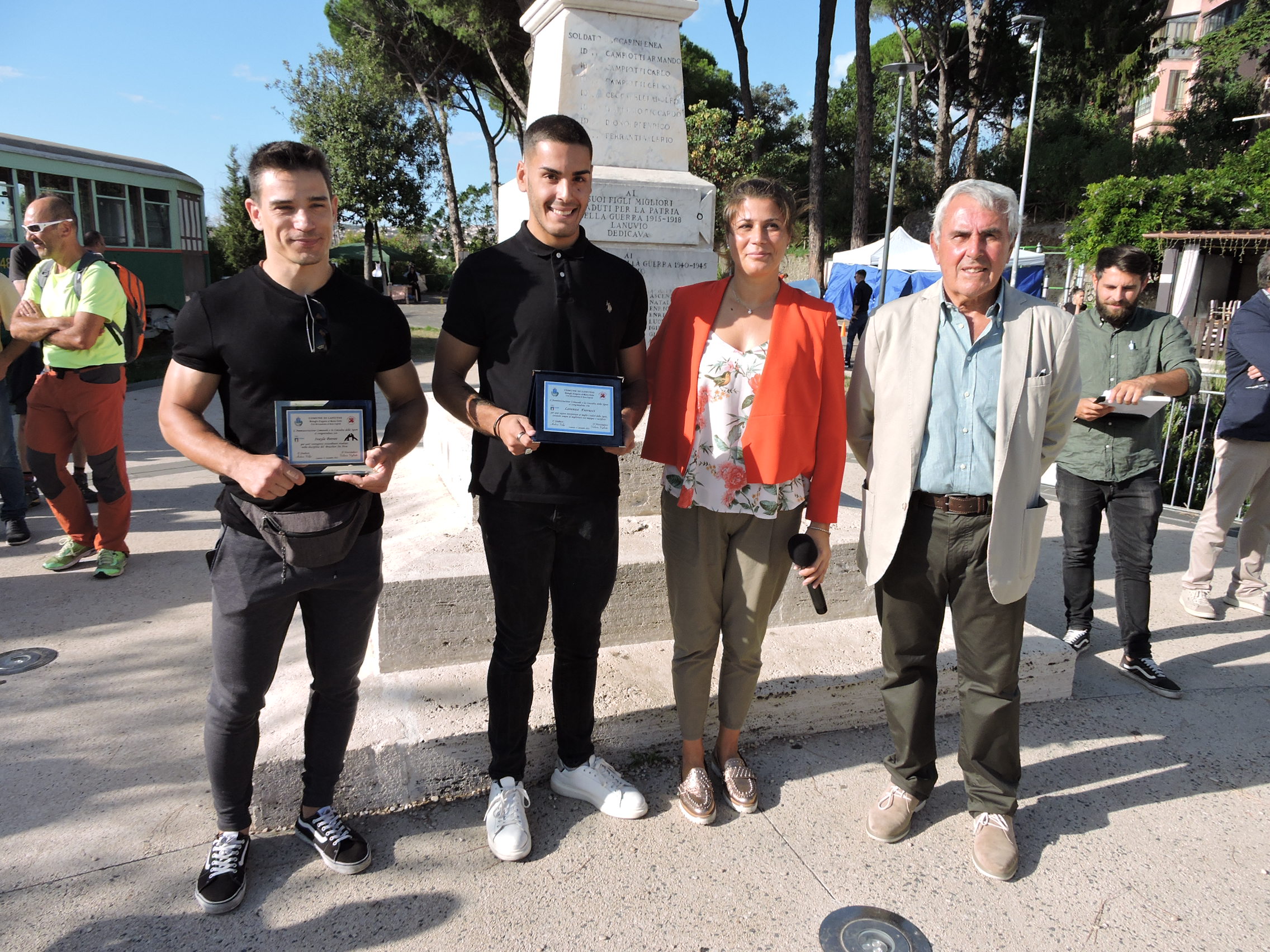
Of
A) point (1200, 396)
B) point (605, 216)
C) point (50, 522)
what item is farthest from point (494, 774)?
point (1200, 396)

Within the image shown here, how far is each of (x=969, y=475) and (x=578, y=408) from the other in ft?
3.91

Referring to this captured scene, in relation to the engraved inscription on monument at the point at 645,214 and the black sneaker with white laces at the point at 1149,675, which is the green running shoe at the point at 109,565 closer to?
the engraved inscription on monument at the point at 645,214

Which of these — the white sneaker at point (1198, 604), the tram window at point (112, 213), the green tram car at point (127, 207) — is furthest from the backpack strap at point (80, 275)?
the tram window at point (112, 213)

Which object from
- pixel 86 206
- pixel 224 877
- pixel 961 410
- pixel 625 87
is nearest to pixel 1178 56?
pixel 86 206

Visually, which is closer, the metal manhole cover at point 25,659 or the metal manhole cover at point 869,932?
the metal manhole cover at point 869,932

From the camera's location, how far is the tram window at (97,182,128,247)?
14.6 metres

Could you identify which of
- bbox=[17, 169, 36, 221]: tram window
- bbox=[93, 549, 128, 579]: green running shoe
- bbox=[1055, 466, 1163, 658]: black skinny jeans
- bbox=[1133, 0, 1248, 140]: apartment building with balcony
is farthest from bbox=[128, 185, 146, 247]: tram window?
bbox=[1133, 0, 1248, 140]: apartment building with balcony

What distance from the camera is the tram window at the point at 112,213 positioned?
48.0ft

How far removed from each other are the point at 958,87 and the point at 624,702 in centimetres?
3591

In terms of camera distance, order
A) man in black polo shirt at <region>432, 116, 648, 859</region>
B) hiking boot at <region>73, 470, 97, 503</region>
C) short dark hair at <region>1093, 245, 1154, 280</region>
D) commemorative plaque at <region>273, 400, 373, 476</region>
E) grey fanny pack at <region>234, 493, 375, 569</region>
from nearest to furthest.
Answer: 1. commemorative plaque at <region>273, 400, 373, 476</region>
2. grey fanny pack at <region>234, 493, 375, 569</region>
3. man in black polo shirt at <region>432, 116, 648, 859</region>
4. short dark hair at <region>1093, 245, 1154, 280</region>
5. hiking boot at <region>73, 470, 97, 503</region>

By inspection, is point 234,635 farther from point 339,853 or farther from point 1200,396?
point 1200,396

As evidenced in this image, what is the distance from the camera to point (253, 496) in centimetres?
199

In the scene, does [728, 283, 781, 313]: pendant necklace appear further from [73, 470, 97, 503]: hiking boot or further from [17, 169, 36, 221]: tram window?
[17, 169, 36, 221]: tram window

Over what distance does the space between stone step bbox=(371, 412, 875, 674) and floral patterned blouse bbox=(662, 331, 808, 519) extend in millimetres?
879
